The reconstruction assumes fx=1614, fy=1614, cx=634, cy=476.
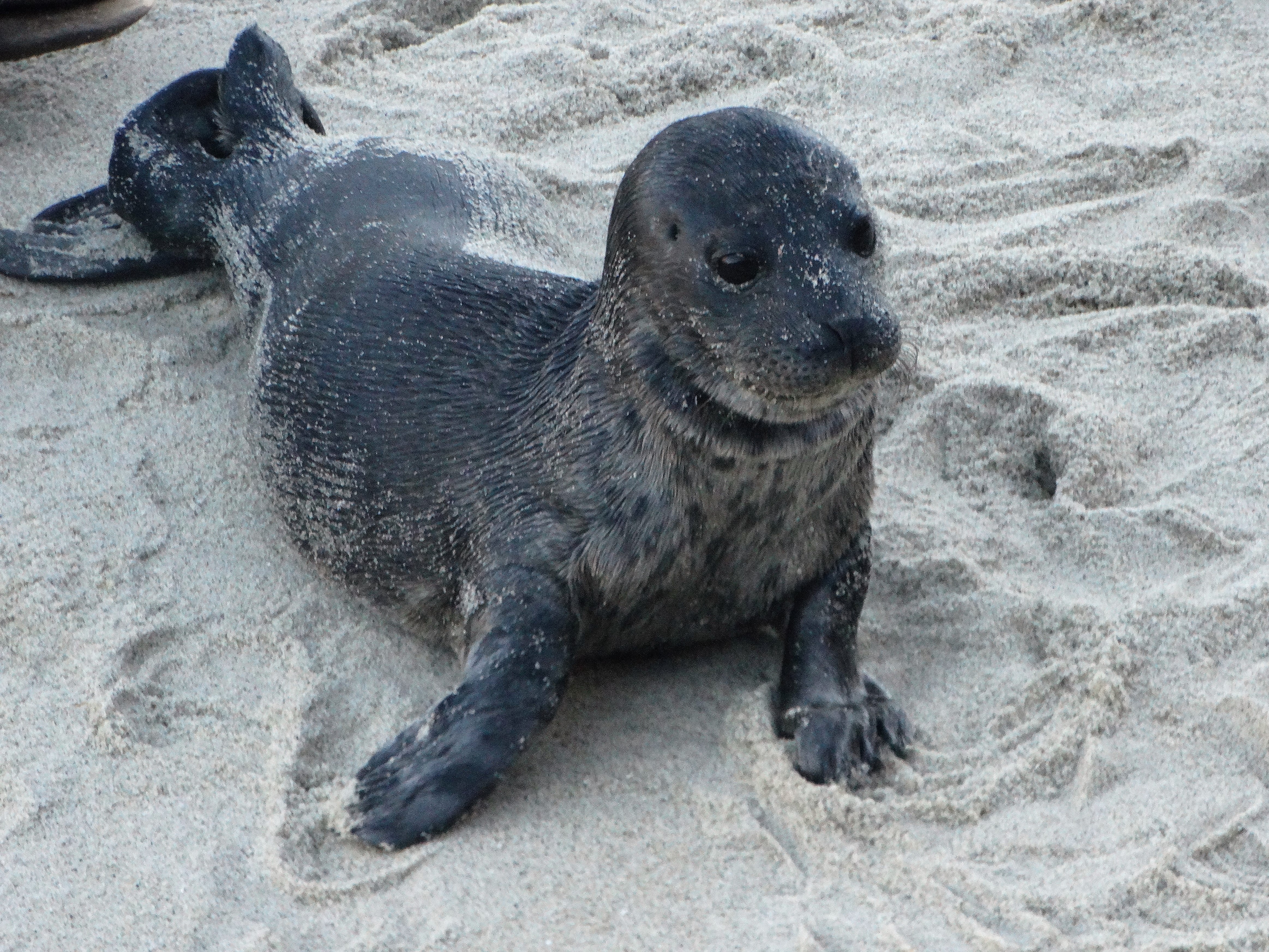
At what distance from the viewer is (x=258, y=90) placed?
4180 mm

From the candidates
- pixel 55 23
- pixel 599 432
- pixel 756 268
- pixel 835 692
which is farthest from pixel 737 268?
pixel 55 23

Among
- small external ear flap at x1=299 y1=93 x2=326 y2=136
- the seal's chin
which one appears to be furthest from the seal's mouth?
small external ear flap at x1=299 y1=93 x2=326 y2=136

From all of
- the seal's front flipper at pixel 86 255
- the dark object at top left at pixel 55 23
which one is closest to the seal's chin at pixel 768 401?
the seal's front flipper at pixel 86 255

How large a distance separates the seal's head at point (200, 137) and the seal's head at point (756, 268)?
5.52ft

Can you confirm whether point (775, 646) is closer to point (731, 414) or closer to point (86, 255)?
point (731, 414)

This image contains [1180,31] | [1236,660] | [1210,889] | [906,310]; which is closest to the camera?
[1210,889]

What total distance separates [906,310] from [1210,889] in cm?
195

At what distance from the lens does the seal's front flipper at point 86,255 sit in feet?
14.1

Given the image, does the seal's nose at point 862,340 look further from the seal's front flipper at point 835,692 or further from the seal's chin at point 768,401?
the seal's front flipper at point 835,692

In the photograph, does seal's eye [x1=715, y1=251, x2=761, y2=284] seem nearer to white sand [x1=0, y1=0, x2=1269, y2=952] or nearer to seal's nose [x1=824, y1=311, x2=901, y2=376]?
seal's nose [x1=824, y1=311, x2=901, y2=376]

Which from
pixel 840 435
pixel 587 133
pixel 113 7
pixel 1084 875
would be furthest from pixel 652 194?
pixel 113 7

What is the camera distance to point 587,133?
5.11m

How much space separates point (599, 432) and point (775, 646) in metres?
0.66

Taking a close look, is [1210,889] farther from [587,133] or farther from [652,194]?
[587,133]
